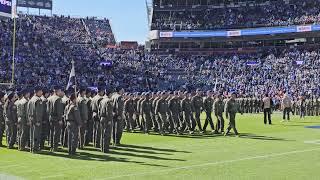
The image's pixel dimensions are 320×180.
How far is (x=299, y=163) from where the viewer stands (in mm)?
13070

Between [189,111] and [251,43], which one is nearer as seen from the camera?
[189,111]

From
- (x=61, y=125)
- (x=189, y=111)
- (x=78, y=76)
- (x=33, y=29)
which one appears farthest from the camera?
(x=33, y=29)

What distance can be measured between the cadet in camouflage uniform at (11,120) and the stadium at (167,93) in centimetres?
3

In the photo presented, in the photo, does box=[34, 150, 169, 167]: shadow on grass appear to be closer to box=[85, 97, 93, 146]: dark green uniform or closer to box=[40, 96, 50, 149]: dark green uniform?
box=[40, 96, 50, 149]: dark green uniform

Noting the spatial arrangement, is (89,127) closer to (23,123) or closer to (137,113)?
(23,123)

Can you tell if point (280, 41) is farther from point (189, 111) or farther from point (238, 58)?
point (189, 111)

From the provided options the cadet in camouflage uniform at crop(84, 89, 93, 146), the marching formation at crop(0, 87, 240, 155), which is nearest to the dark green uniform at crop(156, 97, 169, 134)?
the marching formation at crop(0, 87, 240, 155)

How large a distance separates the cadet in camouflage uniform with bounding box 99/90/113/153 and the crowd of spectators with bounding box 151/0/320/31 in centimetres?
4900

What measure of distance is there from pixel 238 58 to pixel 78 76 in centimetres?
2190

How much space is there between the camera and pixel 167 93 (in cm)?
2216

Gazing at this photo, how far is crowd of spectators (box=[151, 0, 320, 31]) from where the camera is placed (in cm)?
6325

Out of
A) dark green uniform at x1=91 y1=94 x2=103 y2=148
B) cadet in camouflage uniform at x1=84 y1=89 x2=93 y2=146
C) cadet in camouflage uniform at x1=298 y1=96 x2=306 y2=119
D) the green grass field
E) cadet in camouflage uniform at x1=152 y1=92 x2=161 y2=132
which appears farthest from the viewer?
cadet in camouflage uniform at x1=298 y1=96 x2=306 y2=119

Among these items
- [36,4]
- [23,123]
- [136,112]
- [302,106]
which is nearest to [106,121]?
[23,123]

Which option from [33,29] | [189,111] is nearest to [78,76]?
[33,29]
